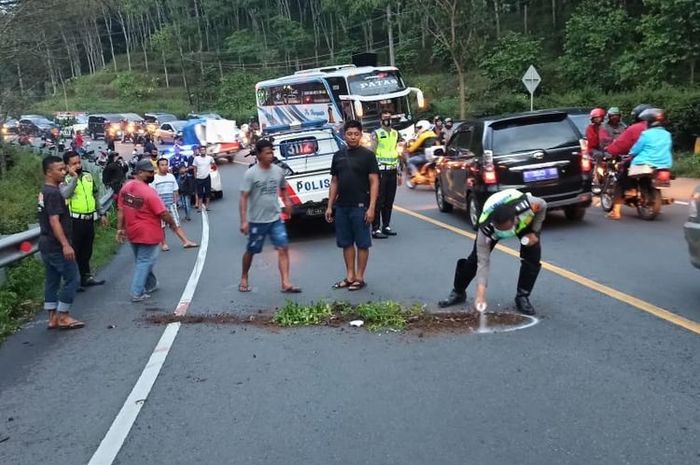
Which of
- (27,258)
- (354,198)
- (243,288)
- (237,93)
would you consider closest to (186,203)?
(27,258)

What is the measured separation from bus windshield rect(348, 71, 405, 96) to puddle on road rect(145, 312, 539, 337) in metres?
19.3

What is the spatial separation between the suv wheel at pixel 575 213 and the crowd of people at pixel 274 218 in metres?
1.02

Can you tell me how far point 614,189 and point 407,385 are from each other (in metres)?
7.85

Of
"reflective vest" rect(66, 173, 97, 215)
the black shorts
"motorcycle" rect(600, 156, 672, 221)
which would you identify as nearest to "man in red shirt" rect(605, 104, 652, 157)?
"motorcycle" rect(600, 156, 672, 221)

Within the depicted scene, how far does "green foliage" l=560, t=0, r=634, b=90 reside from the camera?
34.8m

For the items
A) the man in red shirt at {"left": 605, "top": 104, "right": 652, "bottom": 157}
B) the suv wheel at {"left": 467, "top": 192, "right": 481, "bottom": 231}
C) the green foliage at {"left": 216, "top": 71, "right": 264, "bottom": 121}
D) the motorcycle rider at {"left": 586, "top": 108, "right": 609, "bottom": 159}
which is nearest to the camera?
the suv wheel at {"left": 467, "top": 192, "right": 481, "bottom": 231}

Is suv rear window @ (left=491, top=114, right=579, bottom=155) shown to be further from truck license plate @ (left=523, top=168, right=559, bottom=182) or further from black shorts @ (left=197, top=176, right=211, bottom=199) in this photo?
black shorts @ (left=197, top=176, right=211, bottom=199)

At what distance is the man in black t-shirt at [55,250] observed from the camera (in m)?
6.88

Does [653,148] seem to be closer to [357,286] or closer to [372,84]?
[357,286]

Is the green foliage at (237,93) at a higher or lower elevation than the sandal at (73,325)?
higher

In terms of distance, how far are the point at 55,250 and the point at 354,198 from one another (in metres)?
3.21

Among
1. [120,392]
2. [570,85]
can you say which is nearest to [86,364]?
[120,392]

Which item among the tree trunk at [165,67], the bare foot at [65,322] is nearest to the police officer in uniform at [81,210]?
the bare foot at [65,322]

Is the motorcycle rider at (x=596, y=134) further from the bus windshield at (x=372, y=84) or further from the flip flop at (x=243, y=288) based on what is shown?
the bus windshield at (x=372, y=84)
